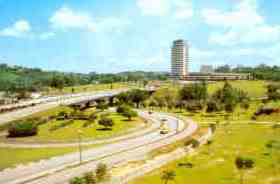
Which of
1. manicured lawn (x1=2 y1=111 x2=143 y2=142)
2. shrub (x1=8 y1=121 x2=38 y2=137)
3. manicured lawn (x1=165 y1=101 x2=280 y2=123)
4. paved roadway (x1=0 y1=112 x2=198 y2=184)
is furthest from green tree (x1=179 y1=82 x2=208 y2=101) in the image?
shrub (x1=8 y1=121 x2=38 y2=137)

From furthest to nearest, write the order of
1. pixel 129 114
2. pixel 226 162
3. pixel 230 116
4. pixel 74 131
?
pixel 230 116 < pixel 129 114 < pixel 74 131 < pixel 226 162

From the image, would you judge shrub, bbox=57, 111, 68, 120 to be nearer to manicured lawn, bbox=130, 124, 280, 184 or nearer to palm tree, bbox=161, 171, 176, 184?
manicured lawn, bbox=130, 124, 280, 184

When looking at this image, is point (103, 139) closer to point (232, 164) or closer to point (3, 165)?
point (3, 165)

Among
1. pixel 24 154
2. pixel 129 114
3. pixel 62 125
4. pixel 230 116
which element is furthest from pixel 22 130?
pixel 230 116

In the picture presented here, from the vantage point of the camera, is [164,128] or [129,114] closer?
[164,128]

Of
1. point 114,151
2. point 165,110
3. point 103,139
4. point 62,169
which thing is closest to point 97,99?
point 165,110

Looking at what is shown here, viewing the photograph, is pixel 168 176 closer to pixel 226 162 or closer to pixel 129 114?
pixel 226 162

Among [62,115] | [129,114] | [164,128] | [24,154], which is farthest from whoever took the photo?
[62,115]
